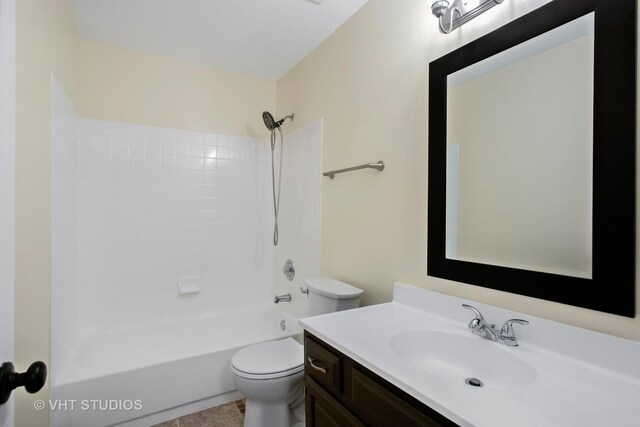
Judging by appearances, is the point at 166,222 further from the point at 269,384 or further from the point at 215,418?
the point at 269,384

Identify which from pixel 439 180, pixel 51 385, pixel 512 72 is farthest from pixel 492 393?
pixel 51 385

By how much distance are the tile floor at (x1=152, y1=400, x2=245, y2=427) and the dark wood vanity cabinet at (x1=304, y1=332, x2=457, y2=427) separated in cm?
96

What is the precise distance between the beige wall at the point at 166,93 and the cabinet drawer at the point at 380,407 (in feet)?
7.78

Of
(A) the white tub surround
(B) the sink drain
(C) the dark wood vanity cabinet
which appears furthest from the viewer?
(B) the sink drain

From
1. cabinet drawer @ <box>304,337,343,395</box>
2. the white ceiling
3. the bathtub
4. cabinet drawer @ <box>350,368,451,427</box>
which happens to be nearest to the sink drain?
cabinet drawer @ <box>350,368,451,427</box>

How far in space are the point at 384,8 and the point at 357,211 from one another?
1078mm

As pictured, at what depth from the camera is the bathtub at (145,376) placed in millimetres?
1704

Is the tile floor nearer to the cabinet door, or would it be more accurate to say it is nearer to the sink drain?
the cabinet door

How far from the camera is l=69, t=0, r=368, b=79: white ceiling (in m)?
1.85

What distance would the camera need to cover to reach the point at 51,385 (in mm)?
1574

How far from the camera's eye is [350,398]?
1.00 m

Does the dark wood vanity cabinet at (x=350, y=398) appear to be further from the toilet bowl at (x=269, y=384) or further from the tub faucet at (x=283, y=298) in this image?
the tub faucet at (x=283, y=298)

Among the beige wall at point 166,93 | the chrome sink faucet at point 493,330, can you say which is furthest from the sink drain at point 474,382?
the beige wall at point 166,93

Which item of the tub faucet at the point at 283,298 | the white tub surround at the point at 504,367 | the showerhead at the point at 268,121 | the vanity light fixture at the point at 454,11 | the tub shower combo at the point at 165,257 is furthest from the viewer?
the showerhead at the point at 268,121
